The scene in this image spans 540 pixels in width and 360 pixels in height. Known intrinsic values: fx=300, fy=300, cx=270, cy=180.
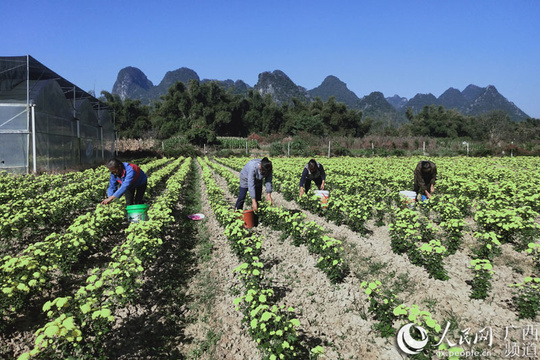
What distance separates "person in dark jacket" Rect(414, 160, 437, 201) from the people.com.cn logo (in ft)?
15.7

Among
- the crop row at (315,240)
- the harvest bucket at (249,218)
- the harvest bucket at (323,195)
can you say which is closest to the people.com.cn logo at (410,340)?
the crop row at (315,240)

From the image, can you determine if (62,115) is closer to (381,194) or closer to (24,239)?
(24,239)

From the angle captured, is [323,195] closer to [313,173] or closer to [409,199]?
[313,173]

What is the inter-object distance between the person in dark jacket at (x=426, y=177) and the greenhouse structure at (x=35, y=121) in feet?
52.4

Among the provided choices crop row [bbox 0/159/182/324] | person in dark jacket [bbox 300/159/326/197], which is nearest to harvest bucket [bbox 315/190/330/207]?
person in dark jacket [bbox 300/159/326/197]

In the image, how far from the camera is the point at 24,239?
606 centimetres

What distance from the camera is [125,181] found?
5.77 metres

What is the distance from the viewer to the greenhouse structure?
45.1 ft

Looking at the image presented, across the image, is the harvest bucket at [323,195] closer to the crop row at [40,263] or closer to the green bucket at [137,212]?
the green bucket at [137,212]

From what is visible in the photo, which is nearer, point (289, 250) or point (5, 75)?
point (289, 250)

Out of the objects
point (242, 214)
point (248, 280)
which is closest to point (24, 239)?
point (242, 214)

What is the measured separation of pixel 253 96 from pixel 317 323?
6341cm

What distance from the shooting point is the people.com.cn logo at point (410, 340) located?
304 centimetres

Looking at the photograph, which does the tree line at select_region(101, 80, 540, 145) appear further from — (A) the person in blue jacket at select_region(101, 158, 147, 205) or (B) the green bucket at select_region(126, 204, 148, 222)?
(B) the green bucket at select_region(126, 204, 148, 222)
